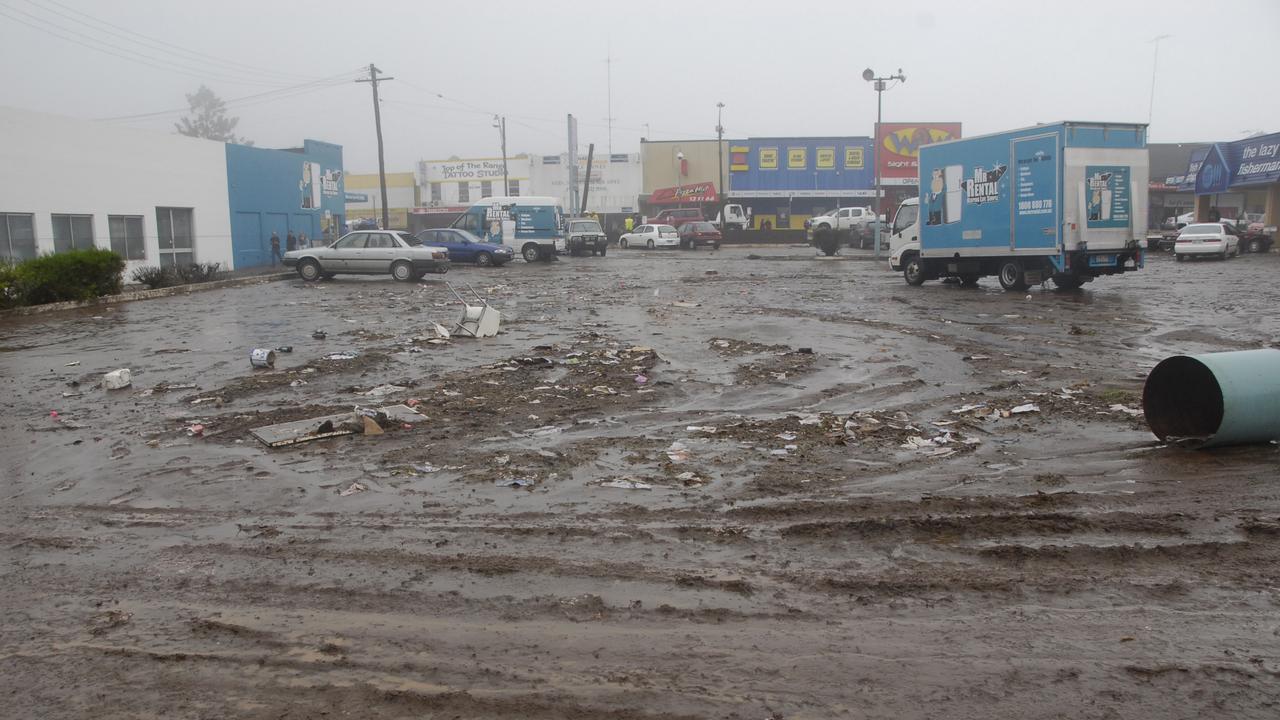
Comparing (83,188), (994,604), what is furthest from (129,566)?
(83,188)

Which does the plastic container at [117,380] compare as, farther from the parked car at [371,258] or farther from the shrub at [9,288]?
the parked car at [371,258]

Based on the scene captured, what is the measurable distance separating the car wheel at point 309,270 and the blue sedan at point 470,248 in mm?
7036

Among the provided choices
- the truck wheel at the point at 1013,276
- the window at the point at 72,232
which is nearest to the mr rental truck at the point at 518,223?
the window at the point at 72,232

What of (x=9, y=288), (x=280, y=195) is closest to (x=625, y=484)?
(x=9, y=288)

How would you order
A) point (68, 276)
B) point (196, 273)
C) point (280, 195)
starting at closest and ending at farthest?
point (68, 276), point (196, 273), point (280, 195)

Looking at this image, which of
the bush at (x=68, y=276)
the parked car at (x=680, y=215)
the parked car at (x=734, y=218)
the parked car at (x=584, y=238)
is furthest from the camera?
the parked car at (x=734, y=218)

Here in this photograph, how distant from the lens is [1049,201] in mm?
18672

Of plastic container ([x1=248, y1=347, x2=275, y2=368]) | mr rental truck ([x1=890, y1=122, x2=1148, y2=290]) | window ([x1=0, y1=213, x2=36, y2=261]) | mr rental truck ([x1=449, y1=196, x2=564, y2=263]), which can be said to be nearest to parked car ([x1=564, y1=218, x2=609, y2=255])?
mr rental truck ([x1=449, y1=196, x2=564, y2=263])

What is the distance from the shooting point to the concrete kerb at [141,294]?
18.7 meters

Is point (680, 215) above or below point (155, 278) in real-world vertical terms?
above

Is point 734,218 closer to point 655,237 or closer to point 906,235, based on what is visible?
point 655,237

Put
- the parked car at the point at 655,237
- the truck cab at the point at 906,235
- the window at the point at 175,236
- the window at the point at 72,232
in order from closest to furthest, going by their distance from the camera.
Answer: the truck cab at the point at 906,235 → the window at the point at 72,232 → the window at the point at 175,236 → the parked car at the point at 655,237

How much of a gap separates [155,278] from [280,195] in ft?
49.2

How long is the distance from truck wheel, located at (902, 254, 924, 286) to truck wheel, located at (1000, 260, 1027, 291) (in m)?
2.35
